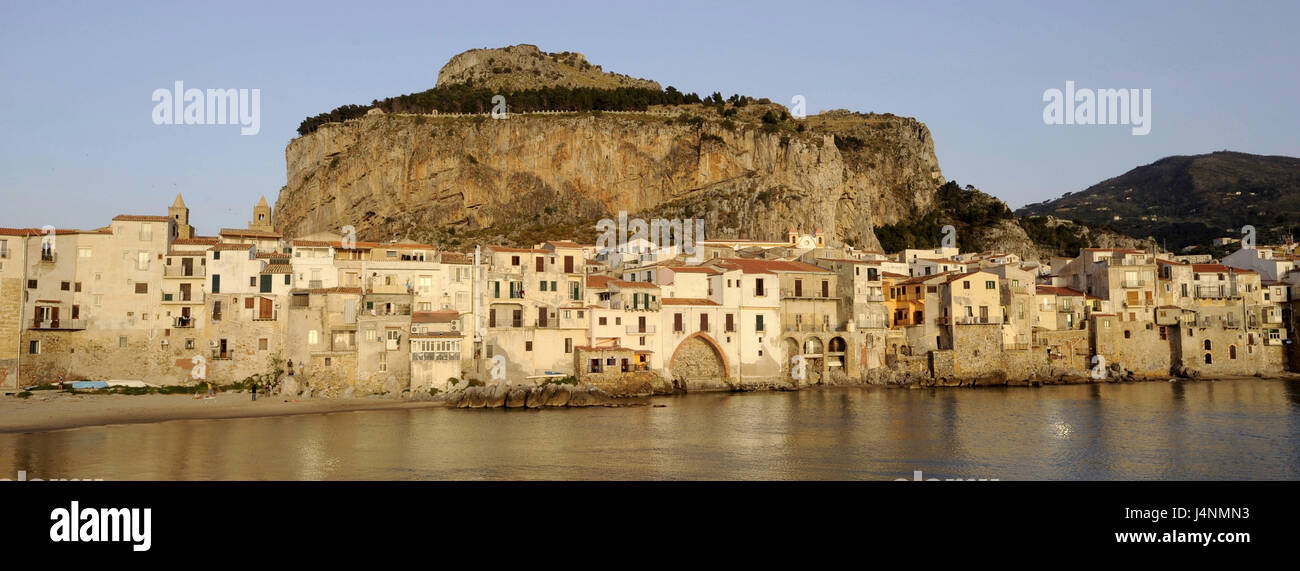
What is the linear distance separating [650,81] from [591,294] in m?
114

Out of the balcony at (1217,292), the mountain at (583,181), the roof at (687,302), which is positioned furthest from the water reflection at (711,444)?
the mountain at (583,181)

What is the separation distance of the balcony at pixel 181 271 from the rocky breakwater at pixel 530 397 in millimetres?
14079

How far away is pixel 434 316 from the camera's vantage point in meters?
46.8

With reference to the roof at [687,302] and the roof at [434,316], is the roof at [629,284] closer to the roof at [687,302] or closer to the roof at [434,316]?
the roof at [687,302]

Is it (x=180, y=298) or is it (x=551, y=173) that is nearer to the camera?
(x=180, y=298)

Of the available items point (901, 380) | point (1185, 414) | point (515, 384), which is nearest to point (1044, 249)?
point (901, 380)

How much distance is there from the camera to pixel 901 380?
2327 inches

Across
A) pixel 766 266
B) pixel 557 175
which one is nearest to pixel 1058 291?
pixel 766 266

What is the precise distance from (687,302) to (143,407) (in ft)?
91.9

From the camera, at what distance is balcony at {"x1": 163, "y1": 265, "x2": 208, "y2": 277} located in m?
46.6

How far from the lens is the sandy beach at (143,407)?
37500 millimetres

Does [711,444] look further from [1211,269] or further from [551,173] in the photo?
[551,173]
